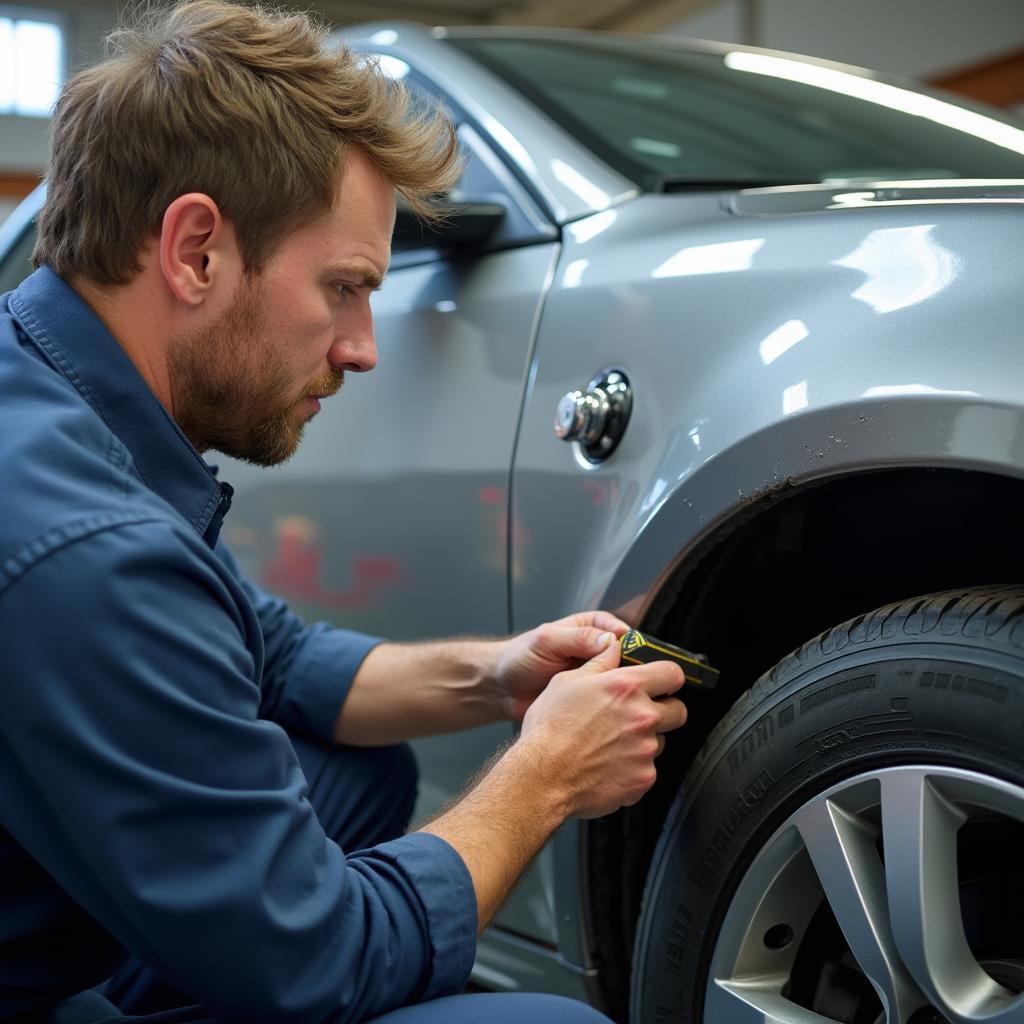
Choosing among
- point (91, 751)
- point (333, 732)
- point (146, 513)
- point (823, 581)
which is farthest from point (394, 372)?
point (91, 751)

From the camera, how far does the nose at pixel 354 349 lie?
121cm

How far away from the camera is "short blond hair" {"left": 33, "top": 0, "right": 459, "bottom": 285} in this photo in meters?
1.12

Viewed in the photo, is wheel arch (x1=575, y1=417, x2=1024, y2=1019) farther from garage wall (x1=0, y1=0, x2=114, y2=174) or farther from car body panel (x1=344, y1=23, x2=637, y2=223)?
garage wall (x1=0, y1=0, x2=114, y2=174)

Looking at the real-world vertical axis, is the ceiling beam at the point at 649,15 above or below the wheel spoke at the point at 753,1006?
above

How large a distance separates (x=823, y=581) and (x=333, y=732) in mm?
Result: 618

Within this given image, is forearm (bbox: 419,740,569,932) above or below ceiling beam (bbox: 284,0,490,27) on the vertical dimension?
below

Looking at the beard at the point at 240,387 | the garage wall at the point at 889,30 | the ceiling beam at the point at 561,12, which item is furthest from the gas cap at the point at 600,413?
the ceiling beam at the point at 561,12

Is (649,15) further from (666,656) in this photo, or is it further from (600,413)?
(666,656)

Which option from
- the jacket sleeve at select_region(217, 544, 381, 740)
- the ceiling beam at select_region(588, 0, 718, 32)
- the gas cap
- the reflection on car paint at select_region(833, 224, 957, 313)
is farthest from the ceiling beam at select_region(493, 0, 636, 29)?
the reflection on car paint at select_region(833, 224, 957, 313)

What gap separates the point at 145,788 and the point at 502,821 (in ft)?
1.11

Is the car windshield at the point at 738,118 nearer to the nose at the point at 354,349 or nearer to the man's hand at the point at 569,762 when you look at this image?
the nose at the point at 354,349

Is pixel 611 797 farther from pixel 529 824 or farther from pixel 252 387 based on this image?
pixel 252 387

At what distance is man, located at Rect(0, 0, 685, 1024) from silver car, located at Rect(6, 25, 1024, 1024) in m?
0.12

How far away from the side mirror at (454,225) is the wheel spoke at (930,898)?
0.82 metres
